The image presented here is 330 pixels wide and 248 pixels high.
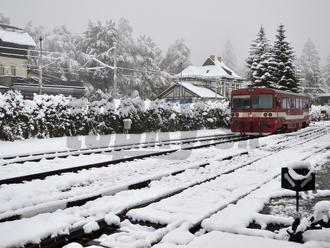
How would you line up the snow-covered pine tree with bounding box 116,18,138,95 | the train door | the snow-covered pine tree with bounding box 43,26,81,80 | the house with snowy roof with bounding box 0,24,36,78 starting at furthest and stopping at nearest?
the snow-covered pine tree with bounding box 43,26,81,80
the snow-covered pine tree with bounding box 116,18,138,95
the house with snowy roof with bounding box 0,24,36,78
the train door

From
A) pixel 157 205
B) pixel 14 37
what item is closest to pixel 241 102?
pixel 157 205

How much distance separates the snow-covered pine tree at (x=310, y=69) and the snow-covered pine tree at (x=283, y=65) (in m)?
35.9

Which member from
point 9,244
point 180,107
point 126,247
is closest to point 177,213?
point 126,247

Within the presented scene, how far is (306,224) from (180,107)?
66.4 ft

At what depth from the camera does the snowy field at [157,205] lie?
4.14 m

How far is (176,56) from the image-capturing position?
80.4m

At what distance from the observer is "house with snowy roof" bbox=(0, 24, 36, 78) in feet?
130

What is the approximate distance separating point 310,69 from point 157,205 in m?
87.5

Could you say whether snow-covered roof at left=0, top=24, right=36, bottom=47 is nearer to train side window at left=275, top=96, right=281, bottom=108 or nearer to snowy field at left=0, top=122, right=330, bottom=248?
train side window at left=275, top=96, right=281, bottom=108

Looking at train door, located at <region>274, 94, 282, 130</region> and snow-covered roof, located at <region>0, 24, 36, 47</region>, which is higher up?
snow-covered roof, located at <region>0, 24, 36, 47</region>

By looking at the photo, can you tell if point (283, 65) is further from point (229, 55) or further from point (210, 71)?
point (229, 55)

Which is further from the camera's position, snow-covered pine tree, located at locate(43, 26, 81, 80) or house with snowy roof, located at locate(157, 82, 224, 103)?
house with snowy roof, located at locate(157, 82, 224, 103)

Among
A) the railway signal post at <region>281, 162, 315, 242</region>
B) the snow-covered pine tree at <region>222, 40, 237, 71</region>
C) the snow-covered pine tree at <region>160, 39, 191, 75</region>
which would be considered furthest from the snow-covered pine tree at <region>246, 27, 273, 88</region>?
the snow-covered pine tree at <region>222, 40, 237, 71</region>

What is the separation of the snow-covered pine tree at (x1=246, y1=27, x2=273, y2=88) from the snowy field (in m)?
34.2
